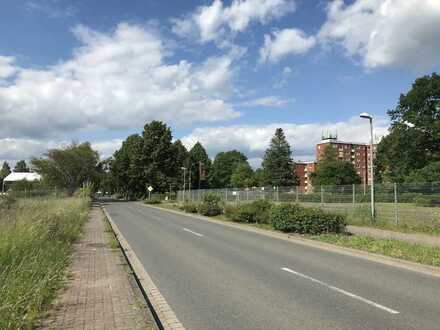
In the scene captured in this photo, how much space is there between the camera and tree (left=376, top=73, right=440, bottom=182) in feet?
167

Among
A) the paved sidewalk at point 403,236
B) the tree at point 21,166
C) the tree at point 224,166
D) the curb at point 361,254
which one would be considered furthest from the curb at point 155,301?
the tree at point 21,166

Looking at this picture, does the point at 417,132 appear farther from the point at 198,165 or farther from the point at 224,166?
the point at 224,166

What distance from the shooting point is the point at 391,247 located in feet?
43.3

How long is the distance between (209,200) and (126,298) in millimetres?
27604

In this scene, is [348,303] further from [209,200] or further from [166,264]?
[209,200]

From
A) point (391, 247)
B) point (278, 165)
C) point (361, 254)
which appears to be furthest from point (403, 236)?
point (278, 165)

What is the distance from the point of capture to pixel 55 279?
318 inches

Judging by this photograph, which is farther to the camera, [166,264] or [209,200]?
[209,200]

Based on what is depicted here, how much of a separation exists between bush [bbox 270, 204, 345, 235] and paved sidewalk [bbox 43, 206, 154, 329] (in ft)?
28.9

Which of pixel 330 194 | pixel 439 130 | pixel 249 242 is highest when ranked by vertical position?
pixel 439 130

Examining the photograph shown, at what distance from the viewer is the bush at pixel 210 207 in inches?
1304

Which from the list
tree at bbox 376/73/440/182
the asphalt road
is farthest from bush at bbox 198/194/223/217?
tree at bbox 376/73/440/182

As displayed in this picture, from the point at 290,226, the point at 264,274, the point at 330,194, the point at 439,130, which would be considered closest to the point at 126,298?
the point at 264,274

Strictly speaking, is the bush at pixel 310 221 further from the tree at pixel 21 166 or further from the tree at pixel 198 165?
the tree at pixel 21 166
